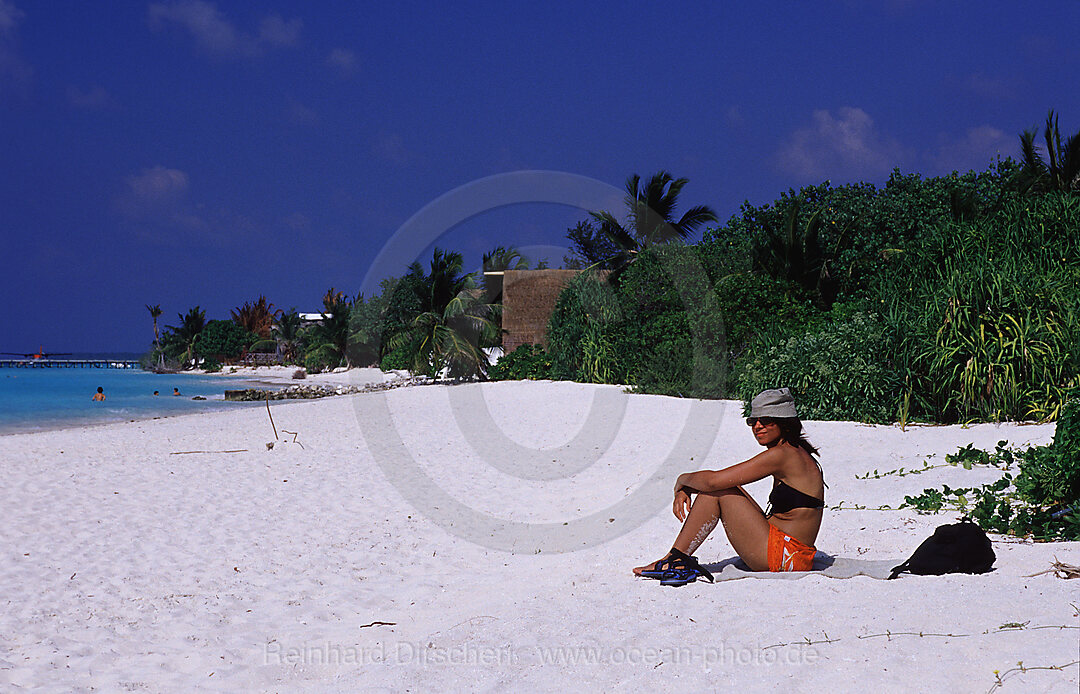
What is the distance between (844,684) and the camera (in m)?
3.08

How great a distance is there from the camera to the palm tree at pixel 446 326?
2894 cm

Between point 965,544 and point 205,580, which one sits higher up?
point 965,544

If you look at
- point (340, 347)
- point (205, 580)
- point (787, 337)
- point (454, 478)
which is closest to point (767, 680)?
point (205, 580)

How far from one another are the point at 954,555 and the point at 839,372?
24.3 feet

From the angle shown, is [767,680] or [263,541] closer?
[767,680]

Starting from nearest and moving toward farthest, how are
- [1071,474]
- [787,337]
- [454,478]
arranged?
[1071,474], [454,478], [787,337]

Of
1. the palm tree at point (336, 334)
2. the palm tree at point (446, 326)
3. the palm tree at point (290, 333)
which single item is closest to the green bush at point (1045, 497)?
the palm tree at point (446, 326)

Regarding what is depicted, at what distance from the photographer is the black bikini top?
15.4 ft

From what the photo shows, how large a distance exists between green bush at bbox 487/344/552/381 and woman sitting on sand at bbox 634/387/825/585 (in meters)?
20.0

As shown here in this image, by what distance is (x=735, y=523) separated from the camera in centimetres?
471

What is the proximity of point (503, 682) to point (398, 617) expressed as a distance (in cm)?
182

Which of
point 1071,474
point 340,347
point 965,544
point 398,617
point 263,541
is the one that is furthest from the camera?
point 340,347

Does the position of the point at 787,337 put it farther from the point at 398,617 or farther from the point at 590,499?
the point at 398,617

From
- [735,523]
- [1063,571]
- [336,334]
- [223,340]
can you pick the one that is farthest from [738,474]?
[223,340]
